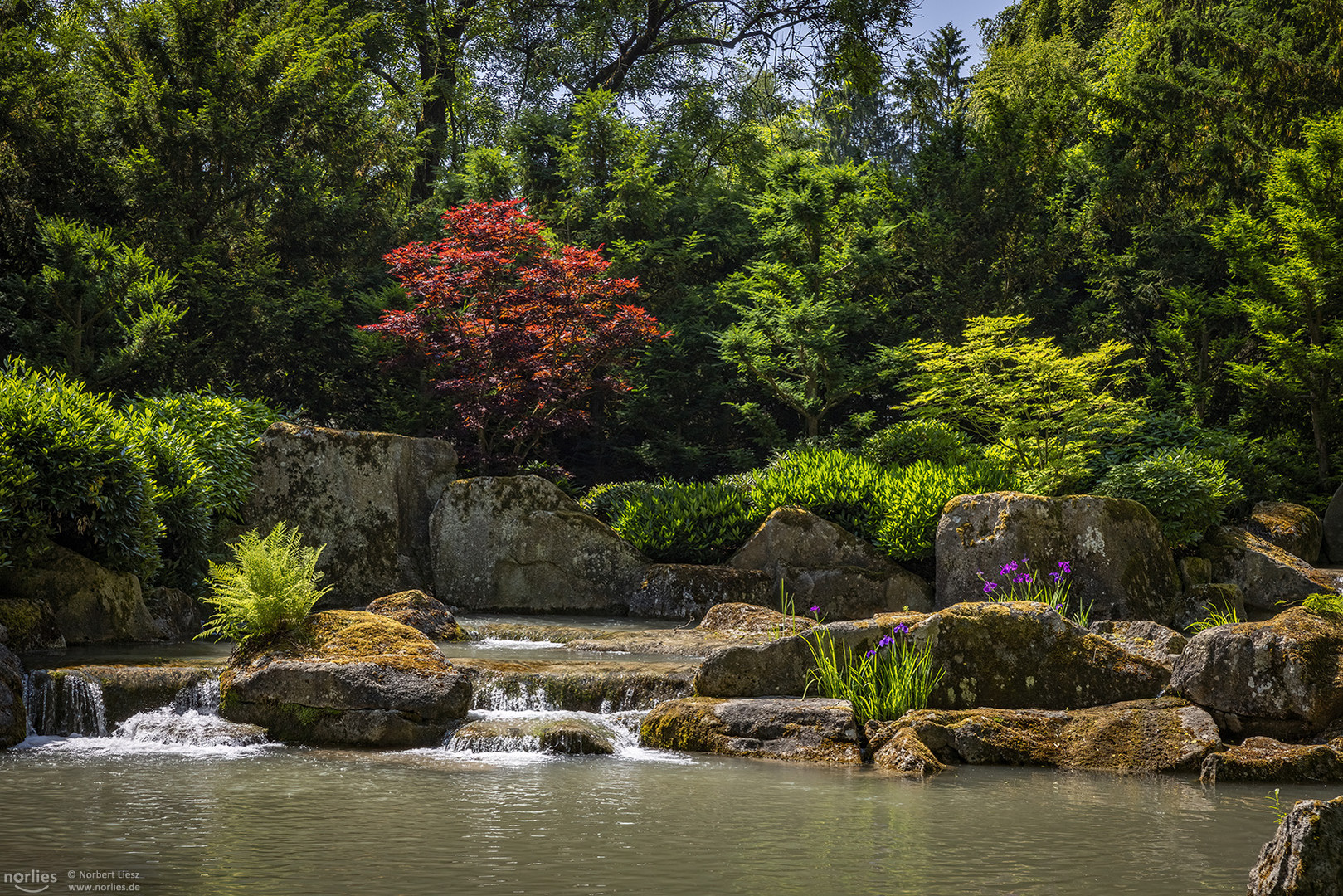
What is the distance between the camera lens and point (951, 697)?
7.16 metres

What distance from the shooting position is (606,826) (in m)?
4.56

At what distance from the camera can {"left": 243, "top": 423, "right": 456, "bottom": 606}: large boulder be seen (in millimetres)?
12398

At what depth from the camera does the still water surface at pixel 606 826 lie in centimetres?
377

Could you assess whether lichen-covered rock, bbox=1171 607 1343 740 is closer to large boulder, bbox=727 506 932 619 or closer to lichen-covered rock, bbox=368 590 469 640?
large boulder, bbox=727 506 932 619

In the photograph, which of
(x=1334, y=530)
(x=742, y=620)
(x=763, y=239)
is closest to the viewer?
(x=742, y=620)

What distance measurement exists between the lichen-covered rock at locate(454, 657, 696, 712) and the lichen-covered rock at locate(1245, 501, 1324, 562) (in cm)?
968

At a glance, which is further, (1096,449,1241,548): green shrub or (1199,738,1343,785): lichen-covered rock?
(1096,449,1241,548): green shrub

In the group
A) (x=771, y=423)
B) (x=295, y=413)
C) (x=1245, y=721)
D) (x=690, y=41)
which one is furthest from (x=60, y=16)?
(x=1245, y=721)

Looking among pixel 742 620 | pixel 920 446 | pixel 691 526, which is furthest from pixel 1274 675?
pixel 920 446

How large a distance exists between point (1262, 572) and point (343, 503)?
1081cm

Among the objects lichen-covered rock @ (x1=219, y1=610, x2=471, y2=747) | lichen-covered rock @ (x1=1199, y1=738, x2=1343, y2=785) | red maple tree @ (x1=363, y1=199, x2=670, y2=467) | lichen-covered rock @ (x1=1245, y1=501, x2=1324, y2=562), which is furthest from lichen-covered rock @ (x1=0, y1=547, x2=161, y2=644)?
lichen-covered rock @ (x1=1245, y1=501, x2=1324, y2=562)

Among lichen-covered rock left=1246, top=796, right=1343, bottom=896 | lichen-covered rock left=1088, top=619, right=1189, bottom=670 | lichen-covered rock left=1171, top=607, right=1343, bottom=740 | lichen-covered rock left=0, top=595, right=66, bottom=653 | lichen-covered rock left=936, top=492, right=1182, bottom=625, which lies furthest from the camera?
lichen-covered rock left=936, top=492, right=1182, bottom=625

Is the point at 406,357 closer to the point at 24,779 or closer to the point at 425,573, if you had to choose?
the point at 425,573

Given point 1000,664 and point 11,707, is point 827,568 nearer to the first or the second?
point 1000,664
